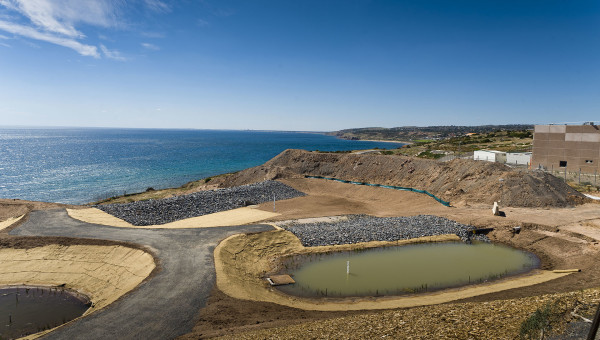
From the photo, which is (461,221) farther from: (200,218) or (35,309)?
(35,309)

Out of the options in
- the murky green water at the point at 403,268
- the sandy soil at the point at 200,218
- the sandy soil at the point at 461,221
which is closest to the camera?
the sandy soil at the point at 461,221

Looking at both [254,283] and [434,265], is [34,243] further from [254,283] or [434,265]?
[434,265]

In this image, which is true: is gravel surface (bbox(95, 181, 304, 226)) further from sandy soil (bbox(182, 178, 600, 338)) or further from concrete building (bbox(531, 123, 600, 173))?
concrete building (bbox(531, 123, 600, 173))

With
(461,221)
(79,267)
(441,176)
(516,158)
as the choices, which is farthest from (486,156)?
(79,267)

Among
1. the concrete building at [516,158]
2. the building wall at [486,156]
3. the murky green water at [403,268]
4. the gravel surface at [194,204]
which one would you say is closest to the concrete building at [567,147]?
the concrete building at [516,158]

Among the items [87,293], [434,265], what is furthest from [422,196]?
[87,293]

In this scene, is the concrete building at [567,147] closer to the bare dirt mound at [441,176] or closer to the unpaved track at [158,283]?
the bare dirt mound at [441,176]

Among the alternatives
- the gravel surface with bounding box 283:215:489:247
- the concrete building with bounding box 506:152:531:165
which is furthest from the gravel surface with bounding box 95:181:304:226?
the concrete building with bounding box 506:152:531:165
